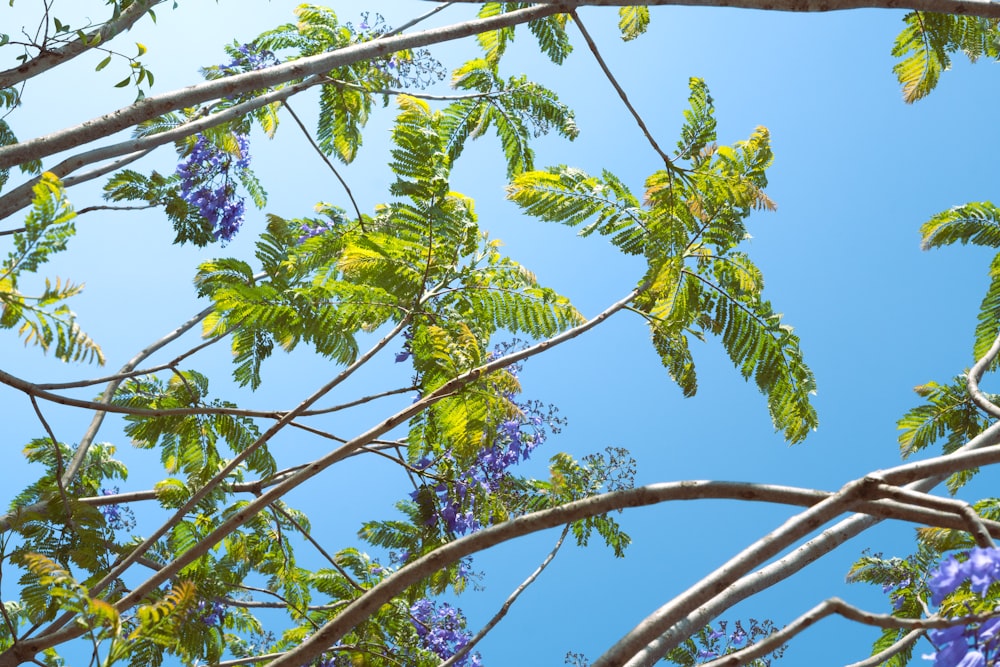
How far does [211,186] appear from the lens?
18.0 feet

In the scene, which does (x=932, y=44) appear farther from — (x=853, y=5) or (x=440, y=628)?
(x=440, y=628)

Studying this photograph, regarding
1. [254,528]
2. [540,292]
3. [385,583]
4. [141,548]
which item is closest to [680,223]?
[540,292]

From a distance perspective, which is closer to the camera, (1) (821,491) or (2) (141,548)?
(1) (821,491)

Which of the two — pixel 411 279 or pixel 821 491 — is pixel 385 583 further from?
pixel 411 279

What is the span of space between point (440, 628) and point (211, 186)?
9.96 ft

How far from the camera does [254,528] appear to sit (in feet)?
14.1

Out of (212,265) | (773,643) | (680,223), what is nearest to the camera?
(773,643)

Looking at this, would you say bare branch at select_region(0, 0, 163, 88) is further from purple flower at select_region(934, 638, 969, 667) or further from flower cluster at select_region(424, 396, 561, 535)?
purple flower at select_region(934, 638, 969, 667)

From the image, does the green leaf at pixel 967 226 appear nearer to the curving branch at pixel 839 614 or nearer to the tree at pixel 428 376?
the tree at pixel 428 376

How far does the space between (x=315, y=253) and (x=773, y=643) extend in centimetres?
233

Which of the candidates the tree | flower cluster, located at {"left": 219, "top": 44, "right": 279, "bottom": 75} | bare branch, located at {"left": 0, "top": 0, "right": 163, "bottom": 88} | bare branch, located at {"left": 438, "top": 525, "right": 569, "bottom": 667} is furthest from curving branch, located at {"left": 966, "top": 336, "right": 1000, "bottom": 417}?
flower cluster, located at {"left": 219, "top": 44, "right": 279, "bottom": 75}

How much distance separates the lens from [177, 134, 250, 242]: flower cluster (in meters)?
5.40

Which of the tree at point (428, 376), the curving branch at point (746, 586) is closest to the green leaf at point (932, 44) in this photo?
the tree at point (428, 376)

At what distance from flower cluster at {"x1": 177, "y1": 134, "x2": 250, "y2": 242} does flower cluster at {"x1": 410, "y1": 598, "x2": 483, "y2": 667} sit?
8.79ft
